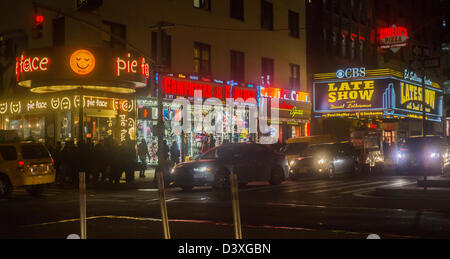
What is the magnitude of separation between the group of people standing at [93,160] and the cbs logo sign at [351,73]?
65.7 ft

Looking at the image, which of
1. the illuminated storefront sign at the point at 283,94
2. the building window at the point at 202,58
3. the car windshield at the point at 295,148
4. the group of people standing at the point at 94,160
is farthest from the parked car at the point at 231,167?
the illuminated storefront sign at the point at 283,94

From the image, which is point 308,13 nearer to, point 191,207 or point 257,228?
point 191,207

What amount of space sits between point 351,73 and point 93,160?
21799mm

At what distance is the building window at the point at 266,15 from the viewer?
39.2 m

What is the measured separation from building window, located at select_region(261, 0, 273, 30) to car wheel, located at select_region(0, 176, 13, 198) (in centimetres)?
2354

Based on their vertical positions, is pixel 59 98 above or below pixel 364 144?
above

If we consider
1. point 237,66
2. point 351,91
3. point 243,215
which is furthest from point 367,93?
point 243,215

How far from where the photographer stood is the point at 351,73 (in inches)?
1617

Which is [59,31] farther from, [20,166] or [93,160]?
[20,166]

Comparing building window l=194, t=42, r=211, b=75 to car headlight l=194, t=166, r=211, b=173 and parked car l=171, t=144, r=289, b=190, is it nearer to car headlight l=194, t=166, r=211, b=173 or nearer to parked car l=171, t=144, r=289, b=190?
parked car l=171, t=144, r=289, b=190

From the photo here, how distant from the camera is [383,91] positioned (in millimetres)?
39719

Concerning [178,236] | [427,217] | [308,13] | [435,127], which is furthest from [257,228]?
[435,127]

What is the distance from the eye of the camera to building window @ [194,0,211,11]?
1332 inches
